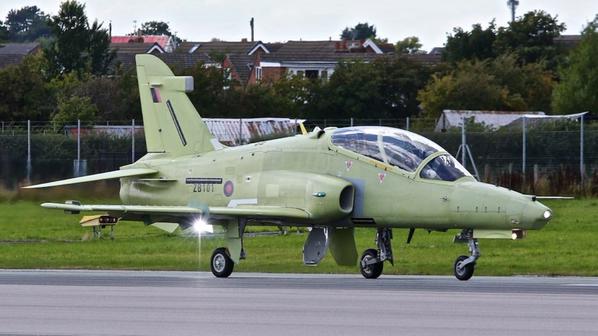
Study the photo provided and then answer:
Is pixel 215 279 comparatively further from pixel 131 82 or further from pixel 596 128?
pixel 131 82

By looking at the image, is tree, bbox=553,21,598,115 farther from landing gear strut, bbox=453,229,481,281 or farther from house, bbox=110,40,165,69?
landing gear strut, bbox=453,229,481,281

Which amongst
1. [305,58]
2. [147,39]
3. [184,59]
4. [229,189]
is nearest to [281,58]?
[305,58]

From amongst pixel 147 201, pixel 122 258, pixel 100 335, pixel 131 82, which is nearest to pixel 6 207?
pixel 122 258

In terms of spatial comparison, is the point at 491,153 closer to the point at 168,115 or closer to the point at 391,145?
the point at 168,115

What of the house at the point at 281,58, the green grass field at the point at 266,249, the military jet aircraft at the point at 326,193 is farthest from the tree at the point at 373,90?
the military jet aircraft at the point at 326,193

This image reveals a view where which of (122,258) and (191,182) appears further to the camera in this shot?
(122,258)

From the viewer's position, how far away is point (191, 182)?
26578mm

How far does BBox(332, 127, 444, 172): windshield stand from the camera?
2397 cm

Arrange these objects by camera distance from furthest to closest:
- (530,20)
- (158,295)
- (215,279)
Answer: (530,20) → (215,279) → (158,295)

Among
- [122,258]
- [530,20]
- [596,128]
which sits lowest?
[122,258]

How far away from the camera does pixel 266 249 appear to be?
1247 inches

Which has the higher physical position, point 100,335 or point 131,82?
point 131,82

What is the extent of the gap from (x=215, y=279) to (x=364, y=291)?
4.06 metres

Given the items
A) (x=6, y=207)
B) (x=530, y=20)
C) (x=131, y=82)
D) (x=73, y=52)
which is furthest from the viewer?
(x=530, y=20)
